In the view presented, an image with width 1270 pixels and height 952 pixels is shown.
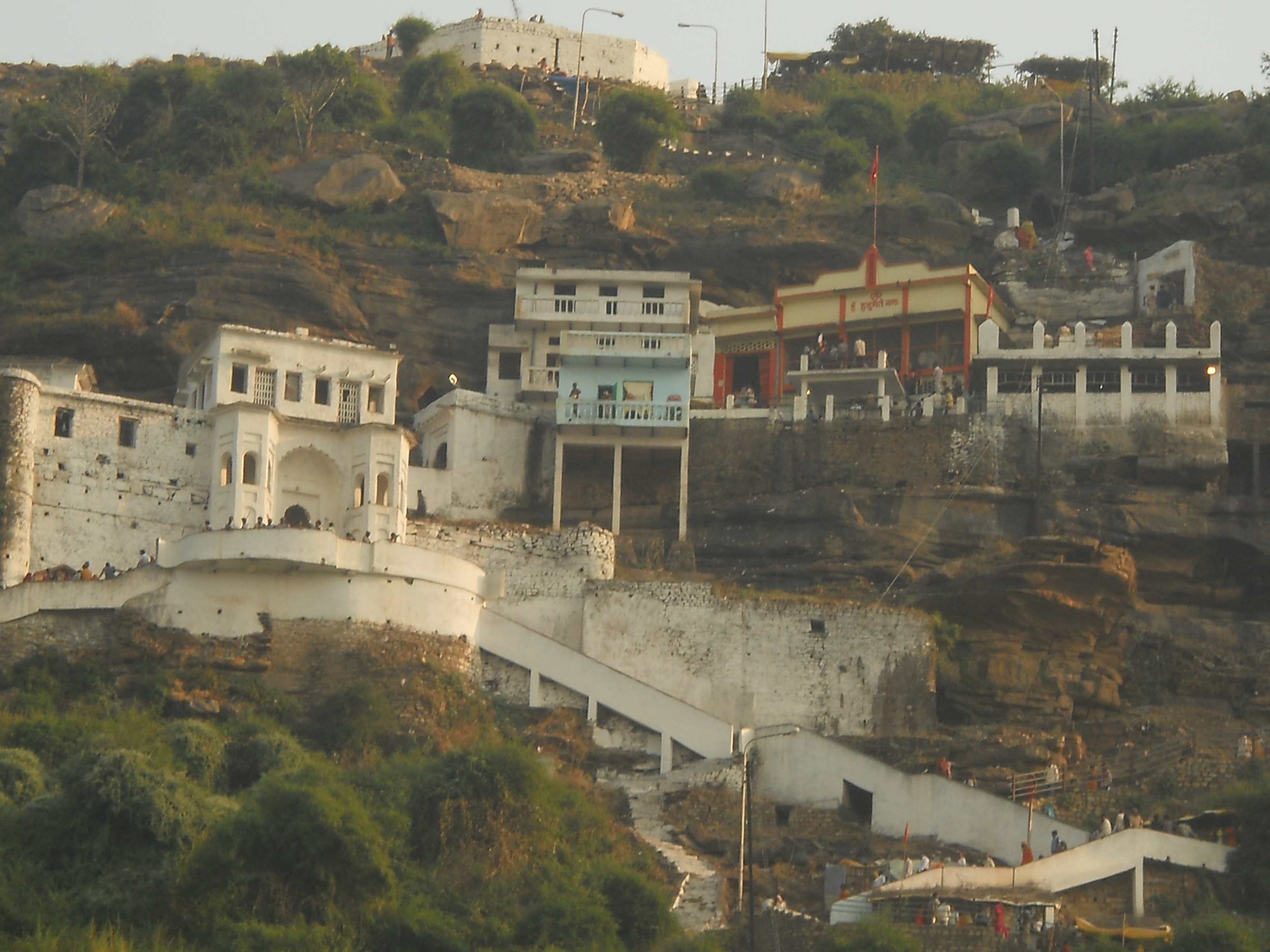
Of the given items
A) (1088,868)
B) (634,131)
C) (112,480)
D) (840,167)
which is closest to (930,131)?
(840,167)

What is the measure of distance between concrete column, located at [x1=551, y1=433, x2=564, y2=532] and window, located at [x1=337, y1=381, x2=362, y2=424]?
4.83m

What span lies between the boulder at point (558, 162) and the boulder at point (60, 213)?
14644mm

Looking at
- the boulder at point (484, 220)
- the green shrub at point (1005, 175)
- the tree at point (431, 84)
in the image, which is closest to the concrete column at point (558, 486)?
the boulder at point (484, 220)

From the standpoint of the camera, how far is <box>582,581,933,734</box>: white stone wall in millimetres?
49219

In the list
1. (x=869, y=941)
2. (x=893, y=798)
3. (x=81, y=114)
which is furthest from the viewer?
(x=81, y=114)

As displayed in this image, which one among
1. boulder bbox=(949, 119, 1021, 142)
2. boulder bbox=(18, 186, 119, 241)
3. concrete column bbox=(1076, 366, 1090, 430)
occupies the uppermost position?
boulder bbox=(949, 119, 1021, 142)

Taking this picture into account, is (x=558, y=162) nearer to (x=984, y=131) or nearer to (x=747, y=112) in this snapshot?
(x=747, y=112)

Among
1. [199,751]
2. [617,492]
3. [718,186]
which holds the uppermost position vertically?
[718,186]

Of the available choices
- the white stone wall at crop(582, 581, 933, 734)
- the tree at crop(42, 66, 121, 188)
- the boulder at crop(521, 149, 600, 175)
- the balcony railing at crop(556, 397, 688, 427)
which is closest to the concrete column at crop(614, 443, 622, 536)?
the balcony railing at crop(556, 397, 688, 427)

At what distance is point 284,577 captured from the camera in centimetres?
4731

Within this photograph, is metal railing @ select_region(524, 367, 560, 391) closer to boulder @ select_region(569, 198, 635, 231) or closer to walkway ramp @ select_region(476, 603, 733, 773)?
boulder @ select_region(569, 198, 635, 231)

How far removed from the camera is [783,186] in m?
72.3

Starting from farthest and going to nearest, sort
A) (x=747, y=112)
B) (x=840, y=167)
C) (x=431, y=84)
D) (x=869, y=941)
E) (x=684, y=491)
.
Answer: (x=747, y=112), (x=431, y=84), (x=840, y=167), (x=684, y=491), (x=869, y=941)

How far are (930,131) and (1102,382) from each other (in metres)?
27.5
